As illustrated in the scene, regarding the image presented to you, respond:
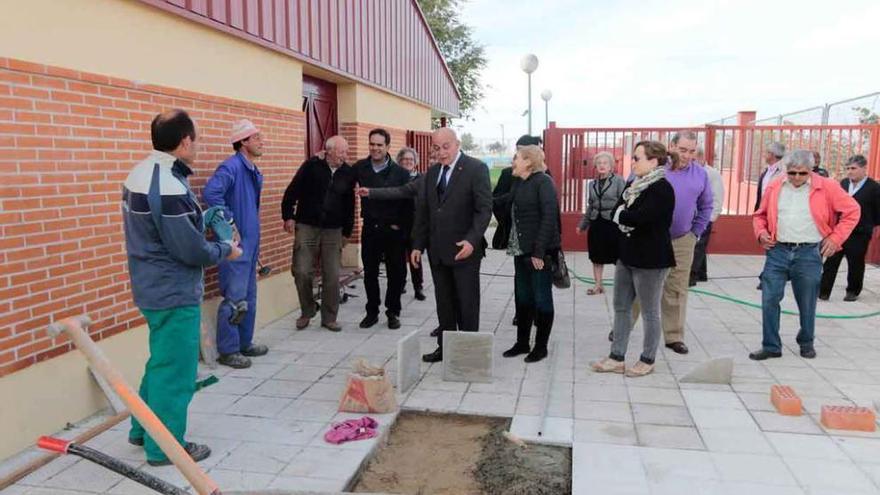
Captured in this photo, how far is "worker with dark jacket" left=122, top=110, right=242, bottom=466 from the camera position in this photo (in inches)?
131

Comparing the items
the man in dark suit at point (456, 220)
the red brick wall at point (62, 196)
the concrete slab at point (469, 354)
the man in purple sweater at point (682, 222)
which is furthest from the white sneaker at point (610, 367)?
the red brick wall at point (62, 196)

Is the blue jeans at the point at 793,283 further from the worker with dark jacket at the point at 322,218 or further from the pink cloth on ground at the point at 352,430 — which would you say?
the worker with dark jacket at the point at 322,218

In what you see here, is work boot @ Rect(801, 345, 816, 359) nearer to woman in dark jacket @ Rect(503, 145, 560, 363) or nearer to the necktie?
woman in dark jacket @ Rect(503, 145, 560, 363)

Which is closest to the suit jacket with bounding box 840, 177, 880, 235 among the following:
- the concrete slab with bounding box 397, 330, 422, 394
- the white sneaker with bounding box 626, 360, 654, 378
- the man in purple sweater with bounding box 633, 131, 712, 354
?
the man in purple sweater with bounding box 633, 131, 712, 354

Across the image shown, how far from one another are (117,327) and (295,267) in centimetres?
213

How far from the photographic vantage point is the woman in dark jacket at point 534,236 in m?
5.29

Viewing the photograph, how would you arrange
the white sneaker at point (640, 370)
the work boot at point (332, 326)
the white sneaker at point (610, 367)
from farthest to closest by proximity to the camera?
the work boot at point (332, 326)
the white sneaker at point (610, 367)
the white sneaker at point (640, 370)

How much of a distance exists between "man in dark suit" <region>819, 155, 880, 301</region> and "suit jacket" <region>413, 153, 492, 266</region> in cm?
511

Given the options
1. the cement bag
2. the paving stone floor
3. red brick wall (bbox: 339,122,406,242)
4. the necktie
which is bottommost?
the paving stone floor

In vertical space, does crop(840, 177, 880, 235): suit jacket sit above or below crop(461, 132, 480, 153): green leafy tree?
below

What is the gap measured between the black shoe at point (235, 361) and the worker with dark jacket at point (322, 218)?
4.02 feet

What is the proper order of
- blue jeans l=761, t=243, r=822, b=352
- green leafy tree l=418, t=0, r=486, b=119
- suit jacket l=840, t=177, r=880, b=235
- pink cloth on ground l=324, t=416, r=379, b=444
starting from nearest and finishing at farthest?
pink cloth on ground l=324, t=416, r=379, b=444
blue jeans l=761, t=243, r=822, b=352
suit jacket l=840, t=177, r=880, b=235
green leafy tree l=418, t=0, r=486, b=119

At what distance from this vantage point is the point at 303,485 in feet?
11.2

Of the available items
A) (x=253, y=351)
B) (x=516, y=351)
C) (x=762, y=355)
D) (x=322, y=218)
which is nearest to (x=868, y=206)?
(x=762, y=355)
